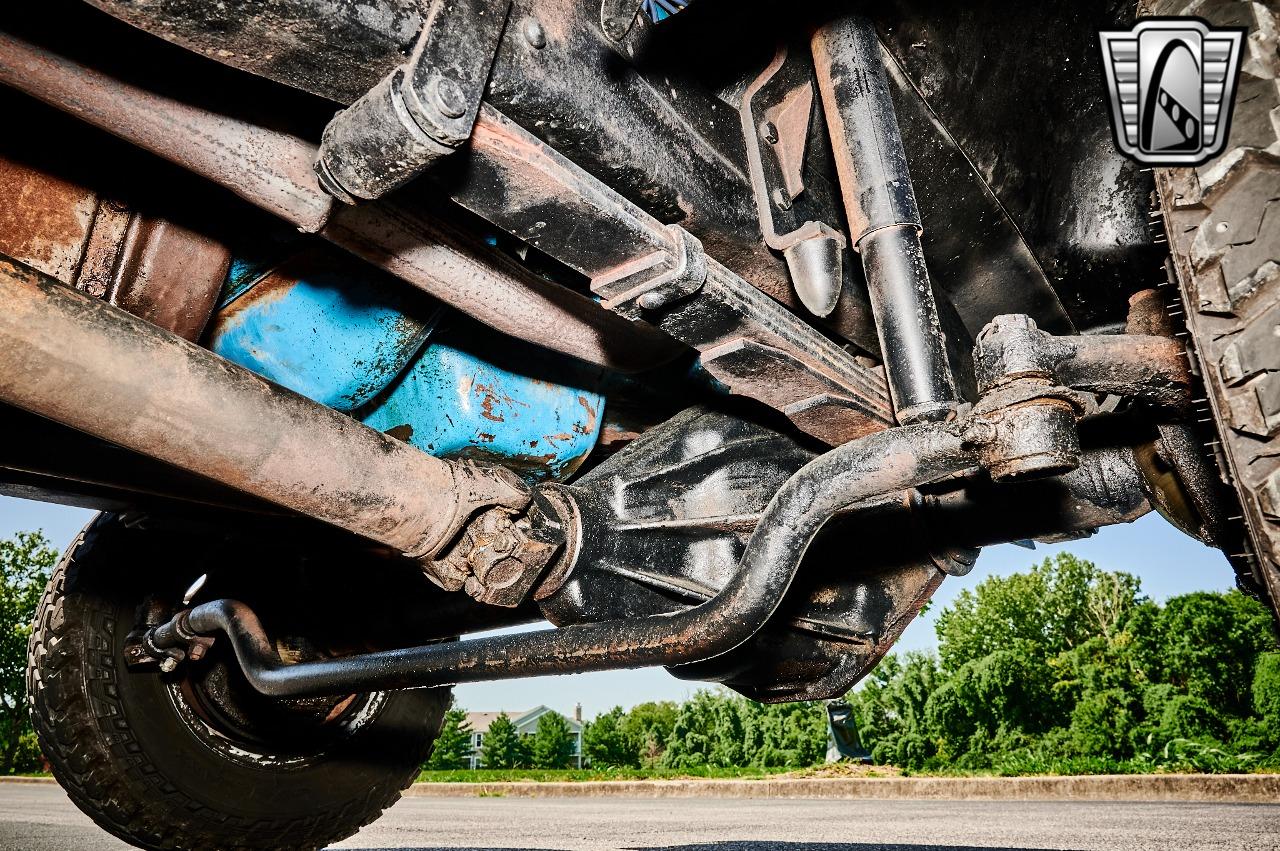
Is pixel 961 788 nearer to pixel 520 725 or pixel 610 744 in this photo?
pixel 610 744

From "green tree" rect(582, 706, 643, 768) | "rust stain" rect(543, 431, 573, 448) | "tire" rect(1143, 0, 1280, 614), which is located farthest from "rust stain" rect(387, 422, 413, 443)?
"green tree" rect(582, 706, 643, 768)

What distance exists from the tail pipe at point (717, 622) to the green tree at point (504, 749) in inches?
925

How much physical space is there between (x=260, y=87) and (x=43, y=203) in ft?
1.13

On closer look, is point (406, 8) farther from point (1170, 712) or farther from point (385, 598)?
point (1170, 712)

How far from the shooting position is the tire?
2.79ft

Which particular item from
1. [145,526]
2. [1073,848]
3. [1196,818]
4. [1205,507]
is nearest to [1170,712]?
[1196,818]

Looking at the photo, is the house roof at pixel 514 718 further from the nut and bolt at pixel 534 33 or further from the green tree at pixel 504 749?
the nut and bolt at pixel 534 33

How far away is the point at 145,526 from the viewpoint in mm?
1500

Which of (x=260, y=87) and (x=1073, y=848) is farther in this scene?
(x=1073, y=848)

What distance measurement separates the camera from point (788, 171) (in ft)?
3.69

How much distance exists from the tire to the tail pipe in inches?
12.0

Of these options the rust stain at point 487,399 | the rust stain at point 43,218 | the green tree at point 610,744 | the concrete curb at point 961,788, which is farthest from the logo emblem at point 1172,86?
the green tree at point 610,744

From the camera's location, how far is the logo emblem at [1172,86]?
91 cm

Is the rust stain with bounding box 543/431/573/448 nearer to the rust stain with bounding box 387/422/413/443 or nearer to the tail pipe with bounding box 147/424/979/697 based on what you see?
the rust stain with bounding box 387/422/413/443
